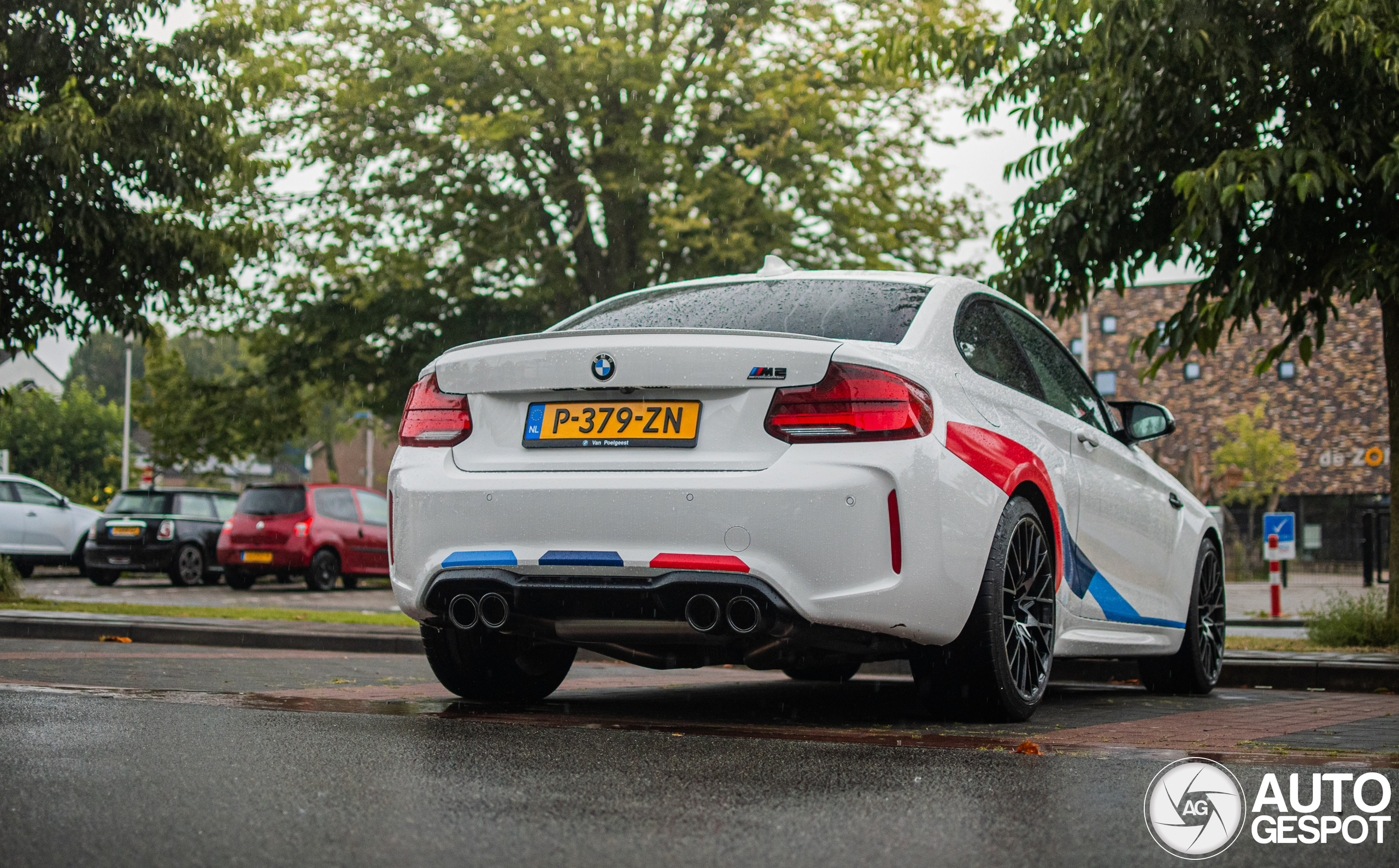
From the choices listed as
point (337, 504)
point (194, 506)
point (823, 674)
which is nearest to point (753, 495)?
point (823, 674)

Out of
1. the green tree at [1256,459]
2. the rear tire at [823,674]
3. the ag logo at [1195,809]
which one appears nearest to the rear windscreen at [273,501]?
the rear tire at [823,674]

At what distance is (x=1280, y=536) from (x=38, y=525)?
18.4m

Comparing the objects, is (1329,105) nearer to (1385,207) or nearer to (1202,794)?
(1385,207)

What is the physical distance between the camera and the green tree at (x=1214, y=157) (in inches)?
334

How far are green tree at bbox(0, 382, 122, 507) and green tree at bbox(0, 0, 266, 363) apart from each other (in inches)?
2015

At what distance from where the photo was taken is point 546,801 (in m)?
3.55

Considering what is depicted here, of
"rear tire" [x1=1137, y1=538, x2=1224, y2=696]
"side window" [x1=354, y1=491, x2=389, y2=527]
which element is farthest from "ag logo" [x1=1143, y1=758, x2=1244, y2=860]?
"side window" [x1=354, y1=491, x2=389, y2=527]

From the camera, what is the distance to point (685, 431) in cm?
495

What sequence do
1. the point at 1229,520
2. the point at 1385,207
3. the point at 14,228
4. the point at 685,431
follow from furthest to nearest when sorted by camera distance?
the point at 1229,520, the point at 14,228, the point at 1385,207, the point at 685,431

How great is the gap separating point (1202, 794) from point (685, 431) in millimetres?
1944

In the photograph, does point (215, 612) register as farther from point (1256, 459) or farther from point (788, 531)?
point (1256, 459)

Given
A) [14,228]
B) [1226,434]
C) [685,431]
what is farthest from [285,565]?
[1226,434]

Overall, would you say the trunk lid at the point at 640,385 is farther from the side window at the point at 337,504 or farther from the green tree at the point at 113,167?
the side window at the point at 337,504

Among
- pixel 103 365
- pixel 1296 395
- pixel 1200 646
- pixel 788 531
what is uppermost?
pixel 103 365
